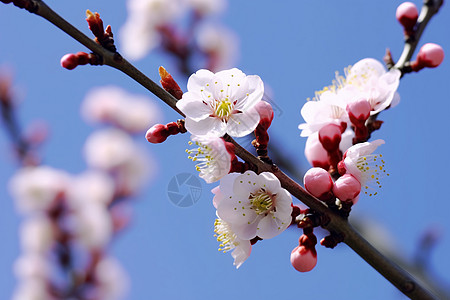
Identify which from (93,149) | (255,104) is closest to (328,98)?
(255,104)

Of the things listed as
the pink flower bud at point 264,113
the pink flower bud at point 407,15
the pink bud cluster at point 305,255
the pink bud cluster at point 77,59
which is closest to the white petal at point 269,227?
the pink bud cluster at point 305,255

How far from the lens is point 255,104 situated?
1.28 m

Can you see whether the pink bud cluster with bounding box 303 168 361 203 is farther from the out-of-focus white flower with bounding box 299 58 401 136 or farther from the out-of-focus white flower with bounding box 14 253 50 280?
the out-of-focus white flower with bounding box 14 253 50 280

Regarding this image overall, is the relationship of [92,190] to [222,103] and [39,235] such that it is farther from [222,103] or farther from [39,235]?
[222,103]

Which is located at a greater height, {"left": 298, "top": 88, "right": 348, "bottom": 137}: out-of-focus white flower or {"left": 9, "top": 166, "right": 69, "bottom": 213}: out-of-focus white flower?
{"left": 9, "top": 166, "right": 69, "bottom": 213}: out-of-focus white flower

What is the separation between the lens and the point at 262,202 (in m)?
1.34

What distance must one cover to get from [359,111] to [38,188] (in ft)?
14.8

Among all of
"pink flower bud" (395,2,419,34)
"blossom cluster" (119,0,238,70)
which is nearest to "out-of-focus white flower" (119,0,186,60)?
"blossom cluster" (119,0,238,70)

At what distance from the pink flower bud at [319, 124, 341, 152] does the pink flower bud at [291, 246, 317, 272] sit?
1.07 feet

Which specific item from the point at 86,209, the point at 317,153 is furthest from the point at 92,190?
the point at 317,153

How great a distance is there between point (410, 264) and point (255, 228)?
1378 mm

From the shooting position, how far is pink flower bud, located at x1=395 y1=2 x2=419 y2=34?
1834 millimetres

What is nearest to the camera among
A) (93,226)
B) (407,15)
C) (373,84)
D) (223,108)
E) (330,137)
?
(223,108)

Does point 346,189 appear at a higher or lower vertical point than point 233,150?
lower
